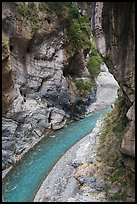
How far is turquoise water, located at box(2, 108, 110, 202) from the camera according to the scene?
21720mm

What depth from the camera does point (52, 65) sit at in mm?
35375

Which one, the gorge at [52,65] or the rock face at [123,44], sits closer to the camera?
the rock face at [123,44]

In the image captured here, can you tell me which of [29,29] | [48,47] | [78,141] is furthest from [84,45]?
[78,141]

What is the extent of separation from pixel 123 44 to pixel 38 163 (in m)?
12.6

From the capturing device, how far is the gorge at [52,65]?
673 inches

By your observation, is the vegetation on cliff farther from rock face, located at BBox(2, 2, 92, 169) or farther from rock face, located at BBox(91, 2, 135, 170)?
rock face, located at BBox(2, 2, 92, 169)

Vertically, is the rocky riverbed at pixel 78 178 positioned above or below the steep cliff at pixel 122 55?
below

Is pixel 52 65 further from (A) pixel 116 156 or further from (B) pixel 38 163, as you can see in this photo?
(A) pixel 116 156

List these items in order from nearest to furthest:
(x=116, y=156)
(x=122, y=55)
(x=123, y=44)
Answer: (x=123, y=44) → (x=122, y=55) → (x=116, y=156)

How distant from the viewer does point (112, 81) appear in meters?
51.5

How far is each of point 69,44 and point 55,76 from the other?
475 centimetres

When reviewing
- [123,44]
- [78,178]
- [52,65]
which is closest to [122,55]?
[123,44]

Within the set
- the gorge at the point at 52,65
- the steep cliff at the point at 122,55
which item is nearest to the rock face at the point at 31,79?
the gorge at the point at 52,65

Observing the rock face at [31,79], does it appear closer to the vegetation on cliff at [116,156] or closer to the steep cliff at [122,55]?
the vegetation on cliff at [116,156]
